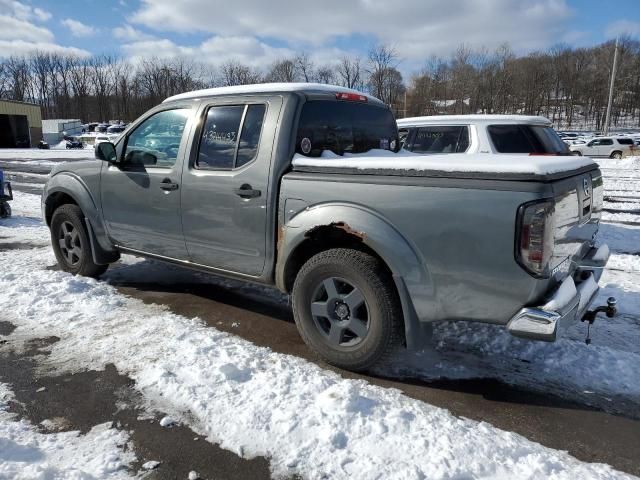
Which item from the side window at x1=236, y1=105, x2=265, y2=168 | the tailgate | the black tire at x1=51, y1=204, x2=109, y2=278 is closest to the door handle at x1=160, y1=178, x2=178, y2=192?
the side window at x1=236, y1=105, x2=265, y2=168

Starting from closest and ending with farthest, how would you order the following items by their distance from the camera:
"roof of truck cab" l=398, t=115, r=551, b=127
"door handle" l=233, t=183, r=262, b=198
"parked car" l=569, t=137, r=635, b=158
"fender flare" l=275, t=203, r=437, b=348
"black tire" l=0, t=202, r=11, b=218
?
1. "fender flare" l=275, t=203, r=437, b=348
2. "door handle" l=233, t=183, r=262, b=198
3. "roof of truck cab" l=398, t=115, r=551, b=127
4. "black tire" l=0, t=202, r=11, b=218
5. "parked car" l=569, t=137, r=635, b=158

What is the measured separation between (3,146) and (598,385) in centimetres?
5752

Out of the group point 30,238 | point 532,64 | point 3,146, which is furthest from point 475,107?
point 30,238

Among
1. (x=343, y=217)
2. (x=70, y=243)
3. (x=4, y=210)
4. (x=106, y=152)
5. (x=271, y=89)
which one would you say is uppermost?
(x=271, y=89)

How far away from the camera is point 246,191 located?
3887 mm

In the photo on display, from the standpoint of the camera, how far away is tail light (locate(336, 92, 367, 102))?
4305mm

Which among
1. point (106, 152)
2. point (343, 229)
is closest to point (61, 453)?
point (343, 229)

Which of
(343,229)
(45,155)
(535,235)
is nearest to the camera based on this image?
(535,235)

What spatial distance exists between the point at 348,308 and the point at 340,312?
8 cm

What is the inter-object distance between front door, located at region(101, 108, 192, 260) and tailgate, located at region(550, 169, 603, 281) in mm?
3107

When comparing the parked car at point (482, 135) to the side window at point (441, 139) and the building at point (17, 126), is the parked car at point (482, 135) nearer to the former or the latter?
the side window at point (441, 139)

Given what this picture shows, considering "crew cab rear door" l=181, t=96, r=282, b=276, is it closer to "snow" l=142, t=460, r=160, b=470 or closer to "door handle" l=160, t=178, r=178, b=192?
"door handle" l=160, t=178, r=178, b=192

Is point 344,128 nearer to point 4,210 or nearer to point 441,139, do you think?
point 441,139

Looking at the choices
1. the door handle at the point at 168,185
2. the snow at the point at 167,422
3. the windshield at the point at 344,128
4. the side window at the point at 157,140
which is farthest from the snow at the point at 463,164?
the snow at the point at 167,422
